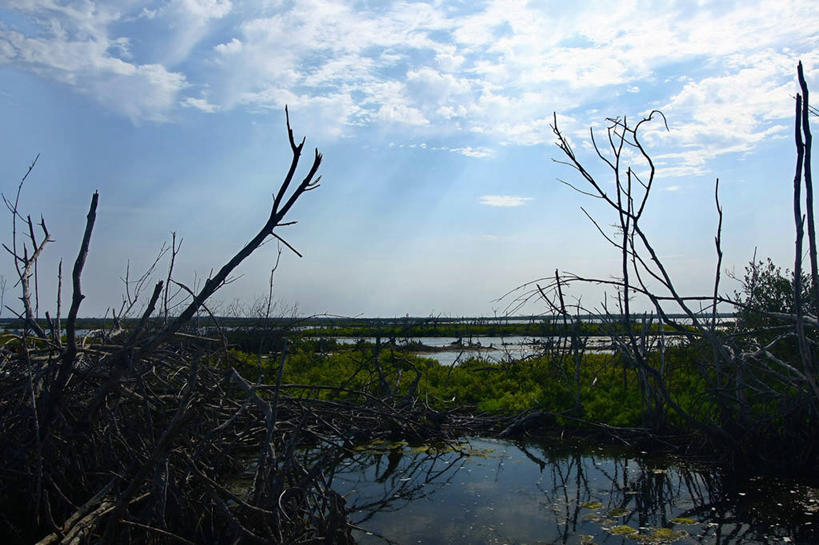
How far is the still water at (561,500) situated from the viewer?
5242 millimetres

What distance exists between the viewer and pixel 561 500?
6246mm

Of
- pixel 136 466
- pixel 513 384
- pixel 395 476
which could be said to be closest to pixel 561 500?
pixel 395 476

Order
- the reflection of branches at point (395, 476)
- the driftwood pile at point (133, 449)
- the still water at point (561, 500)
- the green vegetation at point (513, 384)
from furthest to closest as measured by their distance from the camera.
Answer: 1. the green vegetation at point (513, 384)
2. the reflection of branches at point (395, 476)
3. the still water at point (561, 500)
4. the driftwood pile at point (133, 449)

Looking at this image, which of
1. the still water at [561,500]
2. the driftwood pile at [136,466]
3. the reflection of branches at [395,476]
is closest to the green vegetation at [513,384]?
the reflection of branches at [395,476]

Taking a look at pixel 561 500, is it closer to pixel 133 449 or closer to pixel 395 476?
pixel 395 476

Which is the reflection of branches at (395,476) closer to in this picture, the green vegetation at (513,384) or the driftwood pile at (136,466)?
the green vegetation at (513,384)

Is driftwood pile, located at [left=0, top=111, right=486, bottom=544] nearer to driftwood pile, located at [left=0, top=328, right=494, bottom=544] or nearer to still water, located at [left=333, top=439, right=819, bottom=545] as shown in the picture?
driftwood pile, located at [left=0, top=328, right=494, bottom=544]

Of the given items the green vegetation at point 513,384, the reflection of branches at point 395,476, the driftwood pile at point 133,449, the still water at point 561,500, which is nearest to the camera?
the driftwood pile at point 133,449

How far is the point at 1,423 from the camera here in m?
4.86

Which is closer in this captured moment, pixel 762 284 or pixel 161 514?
pixel 161 514

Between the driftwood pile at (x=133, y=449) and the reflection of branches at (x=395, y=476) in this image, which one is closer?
the driftwood pile at (x=133, y=449)

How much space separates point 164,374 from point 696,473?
18.0 ft

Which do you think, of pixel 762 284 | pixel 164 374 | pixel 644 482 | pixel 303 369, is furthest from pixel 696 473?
pixel 303 369

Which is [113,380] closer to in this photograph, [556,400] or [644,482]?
[644,482]
